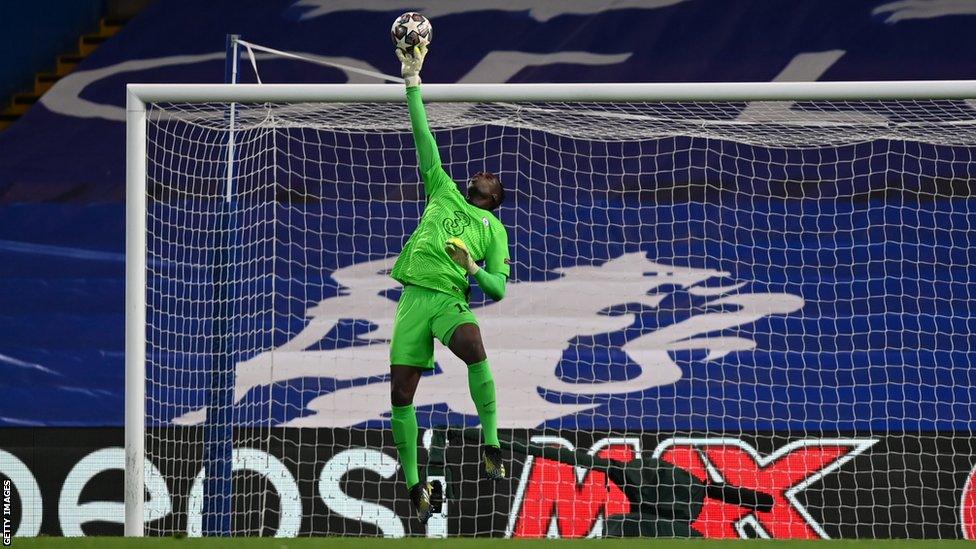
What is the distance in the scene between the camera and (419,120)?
523cm

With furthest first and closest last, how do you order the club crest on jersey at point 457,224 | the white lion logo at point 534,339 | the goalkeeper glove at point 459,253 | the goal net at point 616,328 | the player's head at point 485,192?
the white lion logo at point 534,339
the goal net at point 616,328
the player's head at point 485,192
the club crest on jersey at point 457,224
the goalkeeper glove at point 459,253

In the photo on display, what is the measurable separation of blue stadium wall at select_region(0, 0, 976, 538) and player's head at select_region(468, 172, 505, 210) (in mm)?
2273

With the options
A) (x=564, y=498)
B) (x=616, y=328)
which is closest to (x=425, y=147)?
(x=564, y=498)

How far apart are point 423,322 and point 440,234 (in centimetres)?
38

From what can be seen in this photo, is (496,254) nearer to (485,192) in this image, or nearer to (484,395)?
(485,192)

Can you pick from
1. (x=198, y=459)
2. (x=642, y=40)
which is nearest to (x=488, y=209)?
(x=198, y=459)

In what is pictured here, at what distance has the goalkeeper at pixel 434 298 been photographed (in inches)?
203

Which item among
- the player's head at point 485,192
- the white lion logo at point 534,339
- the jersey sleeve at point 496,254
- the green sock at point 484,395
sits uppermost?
the player's head at point 485,192

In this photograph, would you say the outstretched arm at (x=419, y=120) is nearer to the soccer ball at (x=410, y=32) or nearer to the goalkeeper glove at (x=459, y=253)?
the soccer ball at (x=410, y=32)

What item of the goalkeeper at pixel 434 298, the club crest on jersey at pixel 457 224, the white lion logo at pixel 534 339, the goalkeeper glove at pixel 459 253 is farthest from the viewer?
the white lion logo at pixel 534 339

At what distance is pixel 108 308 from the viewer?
28.6 feet

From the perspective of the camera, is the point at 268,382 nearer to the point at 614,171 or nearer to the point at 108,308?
the point at 108,308

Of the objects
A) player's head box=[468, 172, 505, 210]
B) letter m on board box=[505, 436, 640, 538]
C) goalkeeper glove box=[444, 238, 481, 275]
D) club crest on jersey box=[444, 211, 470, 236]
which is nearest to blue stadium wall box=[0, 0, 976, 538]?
letter m on board box=[505, 436, 640, 538]

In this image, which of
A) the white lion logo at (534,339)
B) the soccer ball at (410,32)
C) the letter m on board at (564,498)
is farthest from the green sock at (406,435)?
the white lion logo at (534,339)
